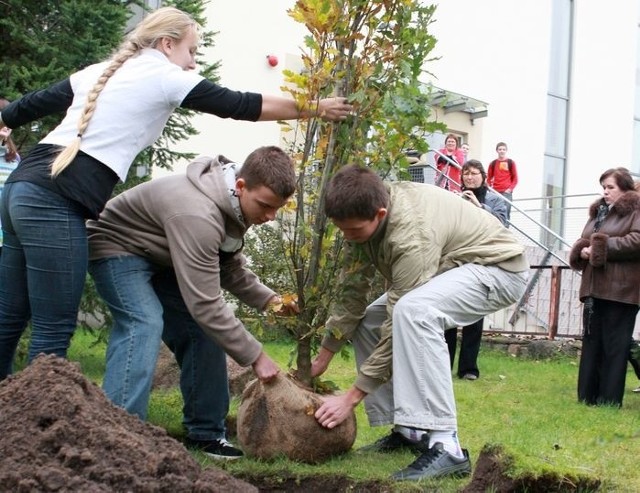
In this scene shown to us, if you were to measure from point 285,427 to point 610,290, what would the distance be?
12.1 feet

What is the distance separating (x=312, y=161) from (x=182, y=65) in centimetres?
79

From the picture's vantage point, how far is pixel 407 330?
12.0ft

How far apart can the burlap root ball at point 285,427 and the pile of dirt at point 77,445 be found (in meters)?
1.11

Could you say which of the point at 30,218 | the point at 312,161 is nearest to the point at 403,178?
the point at 312,161

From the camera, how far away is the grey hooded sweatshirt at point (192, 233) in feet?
11.4

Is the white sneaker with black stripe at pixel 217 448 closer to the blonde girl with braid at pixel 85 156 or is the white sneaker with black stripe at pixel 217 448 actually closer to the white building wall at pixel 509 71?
the blonde girl with braid at pixel 85 156

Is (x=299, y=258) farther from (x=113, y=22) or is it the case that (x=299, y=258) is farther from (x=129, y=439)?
(x=113, y=22)

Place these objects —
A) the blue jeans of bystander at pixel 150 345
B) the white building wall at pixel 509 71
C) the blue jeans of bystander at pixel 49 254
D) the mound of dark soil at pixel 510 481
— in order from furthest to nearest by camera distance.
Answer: the white building wall at pixel 509 71 → the blue jeans of bystander at pixel 150 345 → the blue jeans of bystander at pixel 49 254 → the mound of dark soil at pixel 510 481

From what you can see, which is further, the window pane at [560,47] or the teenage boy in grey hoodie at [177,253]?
the window pane at [560,47]

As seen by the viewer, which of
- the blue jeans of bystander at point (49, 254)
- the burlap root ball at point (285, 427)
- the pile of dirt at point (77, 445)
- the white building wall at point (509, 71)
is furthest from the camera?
the white building wall at point (509, 71)

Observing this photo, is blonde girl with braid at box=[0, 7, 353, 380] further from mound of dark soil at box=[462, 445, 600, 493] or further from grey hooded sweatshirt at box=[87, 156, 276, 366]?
mound of dark soil at box=[462, 445, 600, 493]

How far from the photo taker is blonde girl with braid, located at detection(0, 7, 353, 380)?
11.2ft

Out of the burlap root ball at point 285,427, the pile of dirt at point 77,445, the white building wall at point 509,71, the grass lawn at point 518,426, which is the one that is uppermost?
the white building wall at point 509,71

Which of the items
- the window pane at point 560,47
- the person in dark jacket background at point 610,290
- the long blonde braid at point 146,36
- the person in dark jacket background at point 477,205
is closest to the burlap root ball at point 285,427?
the long blonde braid at point 146,36
